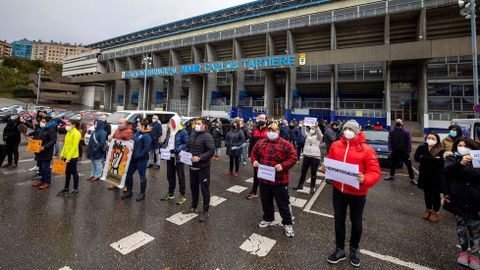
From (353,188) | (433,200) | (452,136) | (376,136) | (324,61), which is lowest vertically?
(433,200)

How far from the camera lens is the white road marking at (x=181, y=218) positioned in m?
3.79

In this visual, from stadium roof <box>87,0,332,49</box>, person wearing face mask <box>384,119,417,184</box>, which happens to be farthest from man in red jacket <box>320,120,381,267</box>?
stadium roof <box>87,0,332,49</box>

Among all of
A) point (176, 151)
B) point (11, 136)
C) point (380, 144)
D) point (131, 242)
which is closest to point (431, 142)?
point (380, 144)

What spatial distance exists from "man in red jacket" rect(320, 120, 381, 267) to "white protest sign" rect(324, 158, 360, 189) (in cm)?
7

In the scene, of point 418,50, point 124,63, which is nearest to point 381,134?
point 418,50

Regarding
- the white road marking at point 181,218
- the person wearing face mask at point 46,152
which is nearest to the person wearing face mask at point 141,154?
the white road marking at point 181,218

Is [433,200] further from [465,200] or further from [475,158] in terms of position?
[475,158]

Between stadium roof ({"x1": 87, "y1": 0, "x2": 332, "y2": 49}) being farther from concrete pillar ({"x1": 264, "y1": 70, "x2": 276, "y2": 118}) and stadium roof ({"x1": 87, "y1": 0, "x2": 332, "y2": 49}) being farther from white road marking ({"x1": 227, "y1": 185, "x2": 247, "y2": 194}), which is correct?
white road marking ({"x1": 227, "y1": 185, "x2": 247, "y2": 194})

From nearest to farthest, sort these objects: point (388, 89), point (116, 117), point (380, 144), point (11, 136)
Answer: point (11, 136) < point (380, 144) < point (116, 117) < point (388, 89)

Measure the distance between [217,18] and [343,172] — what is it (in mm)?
44136

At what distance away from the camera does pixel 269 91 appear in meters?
31.3

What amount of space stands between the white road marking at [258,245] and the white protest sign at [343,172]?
1416 millimetres

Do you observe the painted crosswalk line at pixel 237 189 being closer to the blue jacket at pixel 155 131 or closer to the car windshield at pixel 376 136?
the blue jacket at pixel 155 131

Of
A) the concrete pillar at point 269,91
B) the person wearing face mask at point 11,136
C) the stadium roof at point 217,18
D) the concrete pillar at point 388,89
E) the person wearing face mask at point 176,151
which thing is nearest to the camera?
the person wearing face mask at point 176,151
